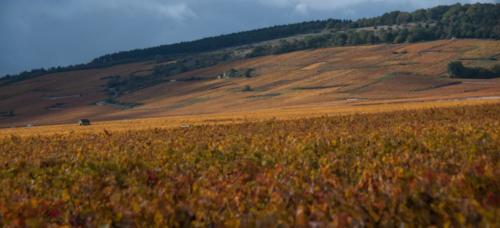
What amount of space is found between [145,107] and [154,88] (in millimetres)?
22438

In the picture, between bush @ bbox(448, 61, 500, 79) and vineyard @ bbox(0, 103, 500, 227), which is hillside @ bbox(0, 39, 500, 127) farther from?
vineyard @ bbox(0, 103, 500, 227)

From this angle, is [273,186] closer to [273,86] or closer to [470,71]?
[470,71]

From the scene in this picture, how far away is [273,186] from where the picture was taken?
42.1 feet

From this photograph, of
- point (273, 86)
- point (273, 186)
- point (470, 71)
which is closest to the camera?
point (273, 186)

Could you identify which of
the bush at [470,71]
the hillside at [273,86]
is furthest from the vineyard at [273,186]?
the bush at [470,71]

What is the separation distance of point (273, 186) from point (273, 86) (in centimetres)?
12439

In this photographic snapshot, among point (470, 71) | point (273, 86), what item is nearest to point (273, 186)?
point (470, 71)

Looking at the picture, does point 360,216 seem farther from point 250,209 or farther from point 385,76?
point 385,76

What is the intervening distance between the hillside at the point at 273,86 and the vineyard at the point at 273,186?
260 ft

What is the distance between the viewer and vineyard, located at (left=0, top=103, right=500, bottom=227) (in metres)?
10.4

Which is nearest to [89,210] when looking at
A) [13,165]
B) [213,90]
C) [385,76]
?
[13,165]

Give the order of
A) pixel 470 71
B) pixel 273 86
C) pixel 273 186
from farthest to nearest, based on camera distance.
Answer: pixel 273 86 < pixel 470 71 < pixel 273 186

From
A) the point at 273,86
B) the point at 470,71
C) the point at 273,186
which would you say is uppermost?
the point at 273,186

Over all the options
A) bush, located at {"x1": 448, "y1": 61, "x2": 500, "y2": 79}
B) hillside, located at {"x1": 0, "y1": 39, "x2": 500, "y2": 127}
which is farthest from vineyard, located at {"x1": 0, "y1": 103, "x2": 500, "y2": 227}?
bush, located at {"x1": 448, "y1": 61, "x2": 500, "y2": 79}
